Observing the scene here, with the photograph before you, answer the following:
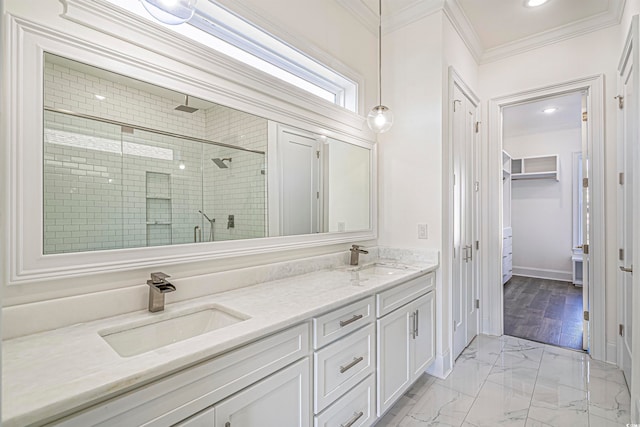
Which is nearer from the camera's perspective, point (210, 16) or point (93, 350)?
point (93, 350)

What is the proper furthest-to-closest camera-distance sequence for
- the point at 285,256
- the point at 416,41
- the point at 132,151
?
the point at 416,41, the point at 285,256, the point at 132,151

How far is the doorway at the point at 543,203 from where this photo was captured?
4852mm

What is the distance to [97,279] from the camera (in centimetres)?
130

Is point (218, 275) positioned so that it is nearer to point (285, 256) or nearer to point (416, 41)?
point (285, 256)

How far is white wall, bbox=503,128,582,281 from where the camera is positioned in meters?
5.49

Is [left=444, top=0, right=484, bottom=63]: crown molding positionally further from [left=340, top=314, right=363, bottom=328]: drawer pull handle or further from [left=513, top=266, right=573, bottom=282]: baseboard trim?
[left=513, top=266, right=573, bottom=282]: baseboard trim

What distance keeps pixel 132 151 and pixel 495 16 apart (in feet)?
9.95

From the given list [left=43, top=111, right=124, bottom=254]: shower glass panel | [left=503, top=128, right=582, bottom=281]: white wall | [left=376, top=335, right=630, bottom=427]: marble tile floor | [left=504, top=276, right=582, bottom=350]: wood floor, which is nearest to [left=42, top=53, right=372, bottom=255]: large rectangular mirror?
[left=43, top=111, right=124, bottom=254]: shower glass panel

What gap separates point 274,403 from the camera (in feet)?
4.04

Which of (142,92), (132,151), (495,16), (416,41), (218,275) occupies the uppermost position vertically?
(495,16)

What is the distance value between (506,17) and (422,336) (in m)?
2.74

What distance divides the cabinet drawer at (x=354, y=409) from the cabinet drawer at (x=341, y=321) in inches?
12.4

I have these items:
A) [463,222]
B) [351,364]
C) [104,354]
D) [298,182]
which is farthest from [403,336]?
[104,354]

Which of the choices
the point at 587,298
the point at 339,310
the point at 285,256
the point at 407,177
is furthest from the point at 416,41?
the point at 587,298
